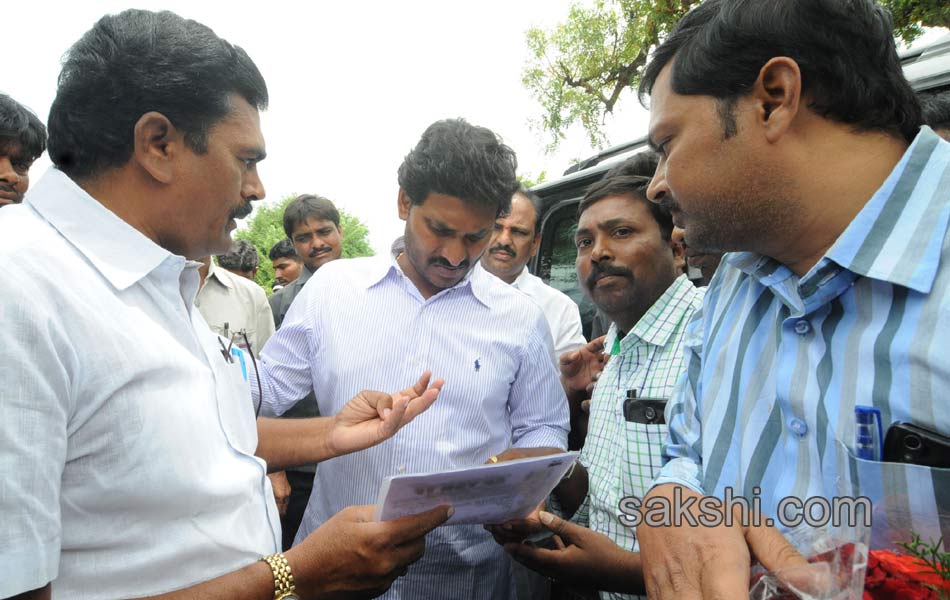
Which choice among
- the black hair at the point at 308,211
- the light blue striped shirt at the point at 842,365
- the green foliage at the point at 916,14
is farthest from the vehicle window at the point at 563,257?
the green foliage at the point at 916,14

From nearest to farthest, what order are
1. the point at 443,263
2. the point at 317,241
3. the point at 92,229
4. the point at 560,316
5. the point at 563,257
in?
the point at 92,229 < the point at 443,263 < the point at 560,316 < the point at 563,257 < the point at 317,241

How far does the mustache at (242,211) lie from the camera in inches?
63.5

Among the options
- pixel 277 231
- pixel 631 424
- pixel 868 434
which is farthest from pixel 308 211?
pixel 277 231

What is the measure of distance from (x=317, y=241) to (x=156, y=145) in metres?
4.10

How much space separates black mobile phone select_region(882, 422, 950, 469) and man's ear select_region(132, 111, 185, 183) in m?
1.47

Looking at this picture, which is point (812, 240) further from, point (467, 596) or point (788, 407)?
point (467, 596)

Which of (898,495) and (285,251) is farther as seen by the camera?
(285,251)

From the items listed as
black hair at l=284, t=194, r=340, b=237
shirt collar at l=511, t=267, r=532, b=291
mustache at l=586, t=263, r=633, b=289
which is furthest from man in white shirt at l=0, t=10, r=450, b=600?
black hair at l=284, t=194, r=340, b=237

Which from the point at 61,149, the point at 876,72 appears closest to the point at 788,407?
the point at 876,72

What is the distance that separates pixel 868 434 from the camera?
107 centimetres

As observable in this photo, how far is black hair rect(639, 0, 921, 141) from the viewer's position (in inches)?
53.5

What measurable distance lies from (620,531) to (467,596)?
60 cm

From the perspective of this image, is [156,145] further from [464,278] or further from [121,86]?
[464,278]

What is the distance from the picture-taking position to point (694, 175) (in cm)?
151
